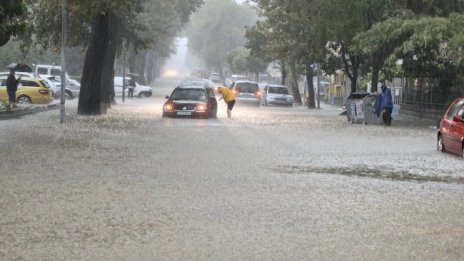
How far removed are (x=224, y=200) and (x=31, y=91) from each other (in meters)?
30.5

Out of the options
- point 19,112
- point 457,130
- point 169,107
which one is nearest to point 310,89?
point 169,107

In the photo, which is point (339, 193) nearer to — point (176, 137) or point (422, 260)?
point (422, 260)

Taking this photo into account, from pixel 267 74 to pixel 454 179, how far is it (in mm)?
88238

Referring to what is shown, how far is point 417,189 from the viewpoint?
39.4 ft

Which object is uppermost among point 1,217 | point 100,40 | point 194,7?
point 194,7

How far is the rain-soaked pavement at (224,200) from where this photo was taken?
7.41 m

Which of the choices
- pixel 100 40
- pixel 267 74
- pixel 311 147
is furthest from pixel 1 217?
pixel 267 74

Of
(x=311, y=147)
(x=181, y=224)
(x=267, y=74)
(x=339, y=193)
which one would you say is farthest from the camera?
(x=267, y=74)

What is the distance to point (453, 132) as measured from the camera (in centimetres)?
1783

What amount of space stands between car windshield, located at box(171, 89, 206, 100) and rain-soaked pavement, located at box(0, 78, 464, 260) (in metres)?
11.7

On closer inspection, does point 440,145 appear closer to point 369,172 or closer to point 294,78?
point 369,172

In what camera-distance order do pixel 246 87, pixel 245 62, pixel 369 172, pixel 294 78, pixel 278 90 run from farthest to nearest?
pixel 245 62 < pixel 294 78 < pixel 278 90 < pixel 246 87 < pixel 369 172

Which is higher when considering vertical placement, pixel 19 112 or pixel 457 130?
pixel 457 130

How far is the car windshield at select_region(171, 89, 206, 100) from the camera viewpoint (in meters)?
32.3
